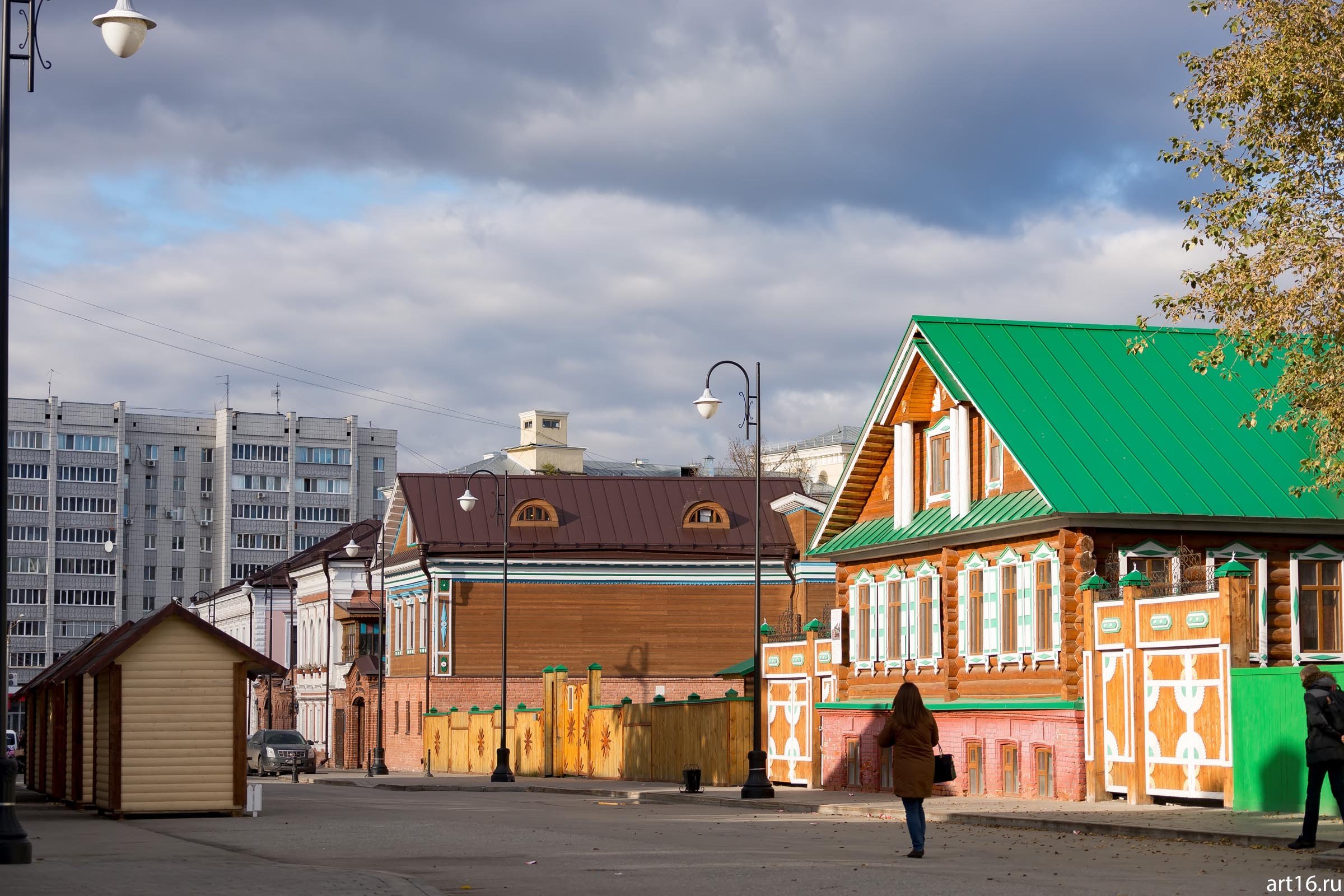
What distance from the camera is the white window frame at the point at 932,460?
34469 mm

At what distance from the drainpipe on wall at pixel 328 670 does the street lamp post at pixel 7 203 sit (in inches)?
2221

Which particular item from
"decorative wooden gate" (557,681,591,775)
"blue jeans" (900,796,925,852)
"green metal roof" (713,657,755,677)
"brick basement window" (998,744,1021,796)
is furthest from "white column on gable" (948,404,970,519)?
"decorative wooden gate" (557,681,591,775)

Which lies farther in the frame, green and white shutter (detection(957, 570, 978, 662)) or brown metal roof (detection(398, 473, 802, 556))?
brown metal roof (detection(398, 473, 802, 556))

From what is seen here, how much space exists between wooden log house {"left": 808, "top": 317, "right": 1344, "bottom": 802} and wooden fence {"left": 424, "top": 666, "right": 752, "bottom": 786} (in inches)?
114

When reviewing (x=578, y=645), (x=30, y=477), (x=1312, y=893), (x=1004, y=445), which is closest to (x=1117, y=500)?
(x=1004, y=445)

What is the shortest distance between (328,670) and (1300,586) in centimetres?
5004

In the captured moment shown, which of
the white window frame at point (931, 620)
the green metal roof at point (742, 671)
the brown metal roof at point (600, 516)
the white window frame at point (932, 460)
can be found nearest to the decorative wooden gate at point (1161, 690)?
the white window frame at point (932, 460)

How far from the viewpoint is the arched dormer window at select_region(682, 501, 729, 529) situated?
2598 inches

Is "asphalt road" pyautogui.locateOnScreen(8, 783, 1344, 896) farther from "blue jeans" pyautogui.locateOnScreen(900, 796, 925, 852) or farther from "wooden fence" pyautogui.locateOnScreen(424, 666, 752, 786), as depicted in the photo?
"wooden fence" pyautogui.locateOnScreen(424, 666, 752, 786)

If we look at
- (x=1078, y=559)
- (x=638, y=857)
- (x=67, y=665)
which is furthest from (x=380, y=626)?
(x=638, y=857)

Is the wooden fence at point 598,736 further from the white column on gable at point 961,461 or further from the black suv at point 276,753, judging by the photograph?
the white column on gable at point 961,461

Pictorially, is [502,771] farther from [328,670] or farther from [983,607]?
[328,670]

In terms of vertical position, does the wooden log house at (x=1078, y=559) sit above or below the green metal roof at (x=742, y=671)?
above

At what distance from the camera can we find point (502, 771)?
4688 cm
